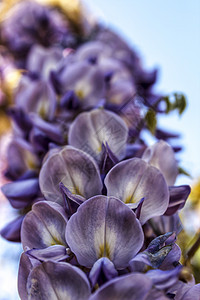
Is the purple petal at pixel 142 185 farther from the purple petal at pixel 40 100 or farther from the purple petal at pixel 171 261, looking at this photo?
the purple petal at pixel 40 100

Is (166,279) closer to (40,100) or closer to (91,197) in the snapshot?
(91,197)

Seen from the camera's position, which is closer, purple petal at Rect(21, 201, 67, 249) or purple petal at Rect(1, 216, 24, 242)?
purple petal at Rect(21, 201, 67, 249)

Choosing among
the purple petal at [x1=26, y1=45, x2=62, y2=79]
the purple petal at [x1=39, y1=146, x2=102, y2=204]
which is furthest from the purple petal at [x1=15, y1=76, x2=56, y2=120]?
the purple petal at [x1=39, y1=146, x2=102, y2=204]

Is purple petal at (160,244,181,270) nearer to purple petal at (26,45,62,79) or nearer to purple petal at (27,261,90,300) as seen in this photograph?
purple petal at (27,261,90,300)

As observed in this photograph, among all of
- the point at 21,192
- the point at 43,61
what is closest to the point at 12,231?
the point at 21,192

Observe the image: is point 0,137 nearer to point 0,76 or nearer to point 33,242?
point 0,76

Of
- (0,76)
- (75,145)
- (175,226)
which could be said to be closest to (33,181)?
(75,145)
